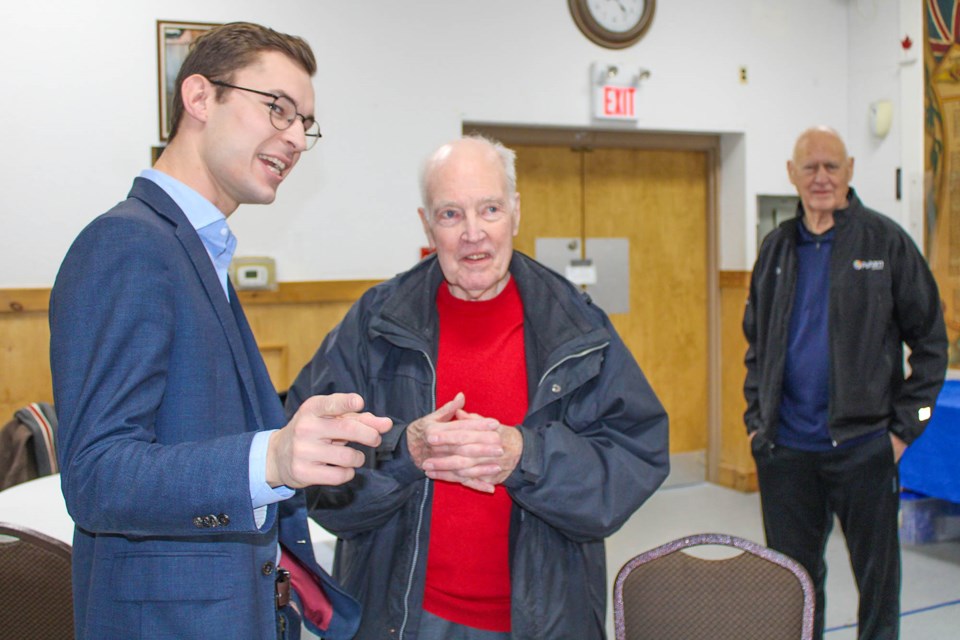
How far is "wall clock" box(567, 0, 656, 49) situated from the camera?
489 cm

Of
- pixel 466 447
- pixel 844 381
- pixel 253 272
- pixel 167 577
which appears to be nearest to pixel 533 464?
pixel 466 447

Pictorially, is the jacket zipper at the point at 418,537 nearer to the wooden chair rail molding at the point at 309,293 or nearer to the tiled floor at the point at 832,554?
the tiled floor at the point at 832,554

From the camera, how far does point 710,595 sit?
1.81 m

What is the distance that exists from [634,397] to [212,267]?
887 millimetres

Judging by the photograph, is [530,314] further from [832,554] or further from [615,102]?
[615,102]

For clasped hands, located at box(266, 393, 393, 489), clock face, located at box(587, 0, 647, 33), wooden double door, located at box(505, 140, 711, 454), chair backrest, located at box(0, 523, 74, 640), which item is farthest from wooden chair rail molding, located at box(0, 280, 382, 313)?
clasped hands, located at box(266, 393, 393, 489)

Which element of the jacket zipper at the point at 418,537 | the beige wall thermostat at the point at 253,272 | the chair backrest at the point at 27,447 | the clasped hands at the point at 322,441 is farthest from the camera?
the beige wall thermostat at the point at 253,272

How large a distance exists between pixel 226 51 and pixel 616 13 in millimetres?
4199

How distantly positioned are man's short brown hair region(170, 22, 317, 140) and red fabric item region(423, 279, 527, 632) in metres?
0.74

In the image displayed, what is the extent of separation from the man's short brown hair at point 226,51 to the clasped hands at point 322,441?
0.52 m

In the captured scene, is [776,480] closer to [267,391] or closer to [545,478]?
[545,478]

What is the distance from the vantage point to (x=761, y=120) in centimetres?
540

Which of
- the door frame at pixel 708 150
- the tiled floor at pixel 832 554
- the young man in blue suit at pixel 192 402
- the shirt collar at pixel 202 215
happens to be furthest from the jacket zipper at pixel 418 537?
the door frame at pixel 708 150

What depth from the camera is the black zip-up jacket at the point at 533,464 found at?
1.58 m
